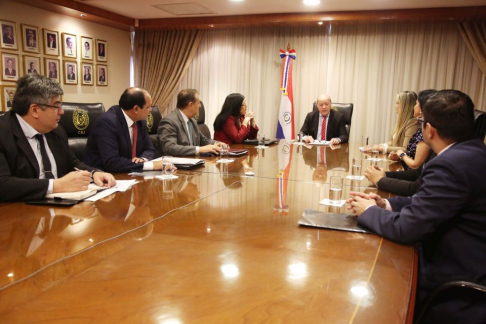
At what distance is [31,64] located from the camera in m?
5.29

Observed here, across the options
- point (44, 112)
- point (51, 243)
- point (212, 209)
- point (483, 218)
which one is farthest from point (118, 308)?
point (44, 112)

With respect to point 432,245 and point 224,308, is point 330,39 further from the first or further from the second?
point 224,308

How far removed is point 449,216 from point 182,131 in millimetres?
2556

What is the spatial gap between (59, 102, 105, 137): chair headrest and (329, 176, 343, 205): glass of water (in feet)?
7.54

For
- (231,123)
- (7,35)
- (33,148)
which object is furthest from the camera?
(7,35)

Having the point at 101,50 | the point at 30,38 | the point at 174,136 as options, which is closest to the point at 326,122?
the point at 174,136

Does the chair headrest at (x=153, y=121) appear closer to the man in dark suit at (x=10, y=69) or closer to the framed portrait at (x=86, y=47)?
the man in dark suit at (x=10, y=69)

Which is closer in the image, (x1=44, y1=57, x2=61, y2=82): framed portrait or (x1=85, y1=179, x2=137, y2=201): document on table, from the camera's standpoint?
(x1=85, y1=179, x2=137, y2=201): document on table

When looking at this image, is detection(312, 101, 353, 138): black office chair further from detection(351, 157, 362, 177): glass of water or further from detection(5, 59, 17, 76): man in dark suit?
detection(5, 59, 17, 76): man in dark suit

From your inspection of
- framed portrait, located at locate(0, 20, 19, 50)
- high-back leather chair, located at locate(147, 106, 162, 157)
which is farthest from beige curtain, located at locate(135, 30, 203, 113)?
high-back leather chair, located at locate(147, 106, 162, 157)

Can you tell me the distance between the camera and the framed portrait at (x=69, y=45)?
576 cm

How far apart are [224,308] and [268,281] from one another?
0.17 meters

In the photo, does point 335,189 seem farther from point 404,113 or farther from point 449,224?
point 404,113

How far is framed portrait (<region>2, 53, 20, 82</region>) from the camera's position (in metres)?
4.96
